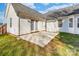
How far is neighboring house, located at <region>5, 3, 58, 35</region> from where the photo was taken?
2.43 m

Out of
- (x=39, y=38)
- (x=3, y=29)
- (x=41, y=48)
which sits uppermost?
(x=3, y=29)

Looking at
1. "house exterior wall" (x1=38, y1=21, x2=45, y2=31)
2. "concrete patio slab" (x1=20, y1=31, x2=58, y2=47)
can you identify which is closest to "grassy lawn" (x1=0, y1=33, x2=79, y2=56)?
"concrete patio slab" (x1=20, y1=31, x2=58, y2=47)

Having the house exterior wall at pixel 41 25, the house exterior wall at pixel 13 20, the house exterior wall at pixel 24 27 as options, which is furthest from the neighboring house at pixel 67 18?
the house exterior wall at pixel 13 20

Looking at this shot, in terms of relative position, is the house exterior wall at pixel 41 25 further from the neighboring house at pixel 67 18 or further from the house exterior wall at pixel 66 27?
the house exterior wall at pixel 66 27

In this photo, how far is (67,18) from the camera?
2.46 meters

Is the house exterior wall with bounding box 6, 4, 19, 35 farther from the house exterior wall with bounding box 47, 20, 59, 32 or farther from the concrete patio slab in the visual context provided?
the house exterior wall with bounding box 47, 20, 59, 32

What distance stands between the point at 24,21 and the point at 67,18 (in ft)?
2.06

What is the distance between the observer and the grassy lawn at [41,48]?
2.38m

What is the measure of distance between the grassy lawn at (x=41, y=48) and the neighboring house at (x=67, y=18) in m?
0.09

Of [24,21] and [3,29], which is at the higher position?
[24,21]

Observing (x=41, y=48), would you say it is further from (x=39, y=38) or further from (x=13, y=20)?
(x=13, y=20)

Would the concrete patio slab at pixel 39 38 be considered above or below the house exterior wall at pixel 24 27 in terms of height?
below

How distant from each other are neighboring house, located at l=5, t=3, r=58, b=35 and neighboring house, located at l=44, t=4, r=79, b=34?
0.24ft

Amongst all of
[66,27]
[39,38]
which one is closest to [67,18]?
[66,27]
